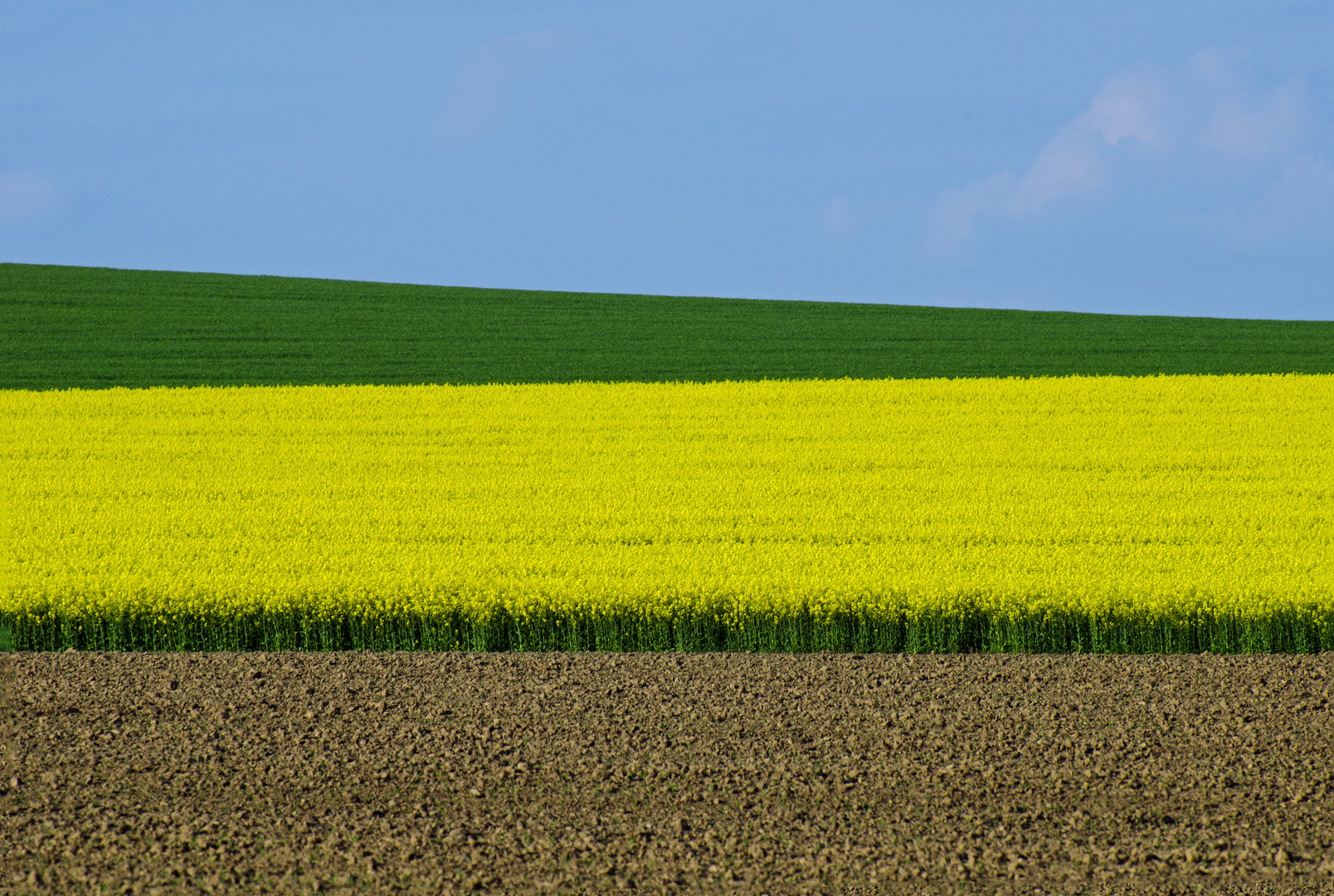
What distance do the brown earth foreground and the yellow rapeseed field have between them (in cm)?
84

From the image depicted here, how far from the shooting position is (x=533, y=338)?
2856 centimetres

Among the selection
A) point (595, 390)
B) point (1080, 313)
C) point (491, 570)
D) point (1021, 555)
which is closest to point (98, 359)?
point (595, 390)

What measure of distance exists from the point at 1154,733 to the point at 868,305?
99.4ft

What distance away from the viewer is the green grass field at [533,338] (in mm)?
24484

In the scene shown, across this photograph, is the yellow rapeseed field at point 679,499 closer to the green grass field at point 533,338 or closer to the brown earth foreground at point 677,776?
the brown earth foreground at point 677,776

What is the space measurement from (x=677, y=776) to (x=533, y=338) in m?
23.0

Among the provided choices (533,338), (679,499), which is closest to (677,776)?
(679,499)

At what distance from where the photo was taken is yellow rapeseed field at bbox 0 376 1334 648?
915 centimetres

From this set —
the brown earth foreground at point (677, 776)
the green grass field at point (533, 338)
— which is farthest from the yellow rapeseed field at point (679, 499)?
the green grass field at point (533, 338)

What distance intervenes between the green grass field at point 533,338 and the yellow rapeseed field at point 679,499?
121 inches

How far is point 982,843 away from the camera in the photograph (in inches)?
218

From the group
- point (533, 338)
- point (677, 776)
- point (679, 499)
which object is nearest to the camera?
point (677, 776)

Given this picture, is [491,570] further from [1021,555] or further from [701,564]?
[1021,555]

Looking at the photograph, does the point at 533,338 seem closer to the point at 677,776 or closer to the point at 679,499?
the point at 679,499
